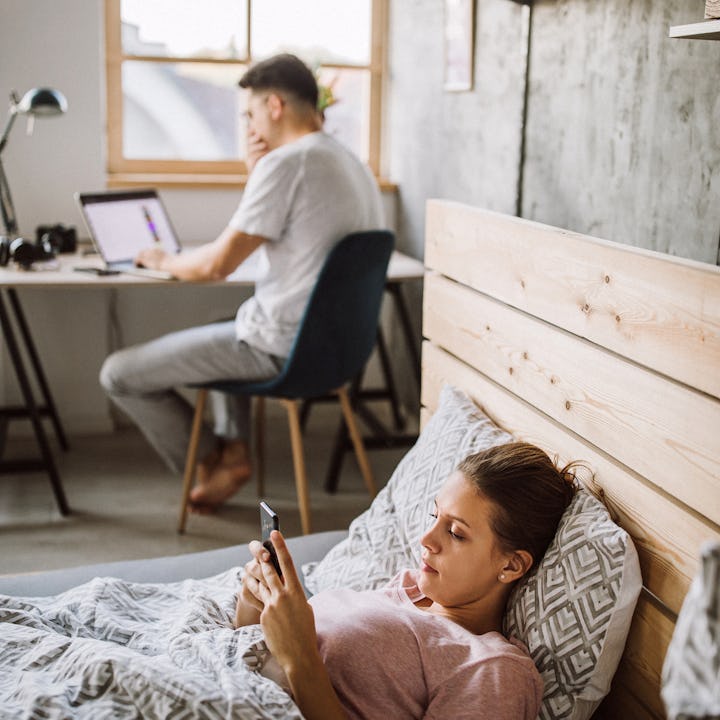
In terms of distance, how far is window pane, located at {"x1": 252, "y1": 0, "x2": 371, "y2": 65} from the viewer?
12.4 feet

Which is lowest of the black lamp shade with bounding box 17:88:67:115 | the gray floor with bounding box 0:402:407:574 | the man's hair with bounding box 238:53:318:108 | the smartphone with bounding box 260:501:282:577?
the gray floor with bounding box 0:402:407:574

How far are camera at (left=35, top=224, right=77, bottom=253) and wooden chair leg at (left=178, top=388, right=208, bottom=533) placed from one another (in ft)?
2.63

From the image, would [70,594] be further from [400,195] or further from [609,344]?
[400,195]

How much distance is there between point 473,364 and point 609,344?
54 cm

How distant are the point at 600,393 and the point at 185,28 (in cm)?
279

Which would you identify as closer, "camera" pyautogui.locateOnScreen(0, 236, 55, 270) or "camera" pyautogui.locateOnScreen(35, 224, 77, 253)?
"camera" pyautogui.locateOnScreen(0, 236, 55, 270)

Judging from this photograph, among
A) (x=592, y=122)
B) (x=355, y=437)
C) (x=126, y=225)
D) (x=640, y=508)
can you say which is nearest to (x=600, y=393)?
(x=640, y=508)

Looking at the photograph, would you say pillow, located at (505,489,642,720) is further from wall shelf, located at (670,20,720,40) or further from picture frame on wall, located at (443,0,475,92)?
picture frame on wall, located at (443,0,475,92)

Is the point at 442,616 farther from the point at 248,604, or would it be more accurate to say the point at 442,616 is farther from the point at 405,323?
the point at 405,323

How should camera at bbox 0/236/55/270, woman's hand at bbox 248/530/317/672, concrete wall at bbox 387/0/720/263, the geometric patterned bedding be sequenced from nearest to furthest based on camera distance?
the geometric patterned bedding → woman's hand at bbox 248/530/317/672 → concrete wall at bbox 387/0/720/263 → camera at bbox 0/236/55/270

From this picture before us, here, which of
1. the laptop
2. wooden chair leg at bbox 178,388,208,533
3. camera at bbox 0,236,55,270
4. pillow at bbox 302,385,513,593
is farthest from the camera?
the laptop

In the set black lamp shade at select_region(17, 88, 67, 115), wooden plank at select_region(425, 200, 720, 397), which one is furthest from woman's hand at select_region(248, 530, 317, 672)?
black lamp shade at select_region(17, 88, 67, 115)

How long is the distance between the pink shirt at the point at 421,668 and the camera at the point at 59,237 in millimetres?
2231

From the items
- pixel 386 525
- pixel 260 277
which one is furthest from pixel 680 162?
pixel 260 277
